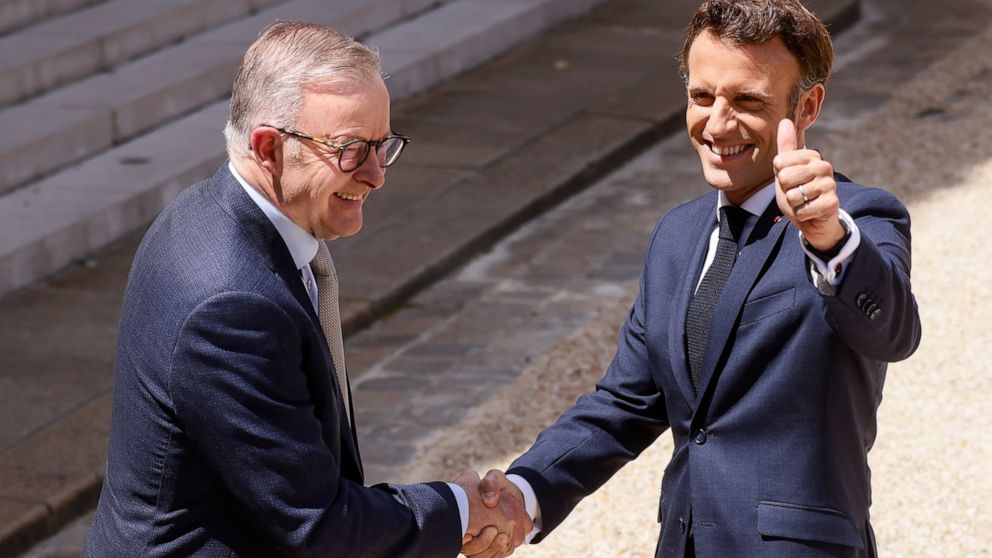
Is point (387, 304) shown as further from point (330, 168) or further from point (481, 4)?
point (481, 4)

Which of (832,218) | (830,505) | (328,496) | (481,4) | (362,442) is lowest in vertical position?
(481,4)

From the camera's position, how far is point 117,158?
8.50 meters

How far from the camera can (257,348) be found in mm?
2551

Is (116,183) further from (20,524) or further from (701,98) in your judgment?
(701,98)

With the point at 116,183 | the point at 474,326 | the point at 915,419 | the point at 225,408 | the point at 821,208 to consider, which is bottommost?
the point at 474,326

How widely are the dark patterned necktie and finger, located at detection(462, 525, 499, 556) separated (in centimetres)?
59

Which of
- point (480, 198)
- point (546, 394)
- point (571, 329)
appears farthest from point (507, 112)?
point (546, 394)

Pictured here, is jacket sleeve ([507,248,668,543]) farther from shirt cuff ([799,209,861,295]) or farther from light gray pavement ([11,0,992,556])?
light gray pavement ([11,0,992,556])

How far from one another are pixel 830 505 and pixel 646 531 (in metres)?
2.33

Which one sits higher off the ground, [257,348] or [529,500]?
[257,348]

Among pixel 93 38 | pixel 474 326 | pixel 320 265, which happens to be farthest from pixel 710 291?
pixel 93 38

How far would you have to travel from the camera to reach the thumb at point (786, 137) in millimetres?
2529

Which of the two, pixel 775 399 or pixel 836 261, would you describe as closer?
pixel 836 261

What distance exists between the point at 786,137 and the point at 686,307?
0.49 m
